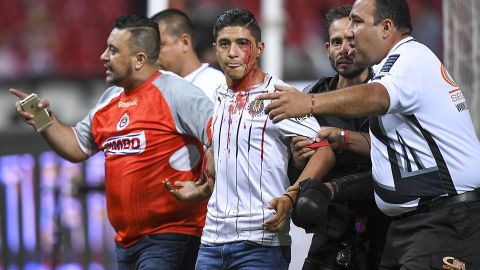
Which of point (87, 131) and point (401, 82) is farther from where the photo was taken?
point (87, 131)

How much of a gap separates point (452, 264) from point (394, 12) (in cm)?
111

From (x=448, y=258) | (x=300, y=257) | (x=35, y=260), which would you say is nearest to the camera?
(x=448, y=258)

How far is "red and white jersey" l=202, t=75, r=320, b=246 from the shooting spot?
15.6 ft

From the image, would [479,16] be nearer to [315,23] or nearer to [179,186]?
[179,186]

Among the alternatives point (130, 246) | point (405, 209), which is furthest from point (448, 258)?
point (130, 246)

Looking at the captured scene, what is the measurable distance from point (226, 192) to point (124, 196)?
914 millimetres

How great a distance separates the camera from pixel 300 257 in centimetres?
588

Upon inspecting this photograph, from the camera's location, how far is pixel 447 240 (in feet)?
14.4

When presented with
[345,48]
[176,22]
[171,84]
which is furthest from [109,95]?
[345,48]

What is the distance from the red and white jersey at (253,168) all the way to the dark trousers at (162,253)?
27.6 inches

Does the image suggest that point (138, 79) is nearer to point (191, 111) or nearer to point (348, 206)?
point (191, 111)

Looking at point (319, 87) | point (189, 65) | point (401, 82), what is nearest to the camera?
point (401, 82)

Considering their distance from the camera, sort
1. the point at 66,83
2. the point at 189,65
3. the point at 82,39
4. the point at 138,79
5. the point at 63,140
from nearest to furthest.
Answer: the point at 138,79
the point at 63,140
the point at 189,65
the point at 66,83
the point at 82,39

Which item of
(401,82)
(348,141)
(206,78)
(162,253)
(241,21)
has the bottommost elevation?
(162,253)
